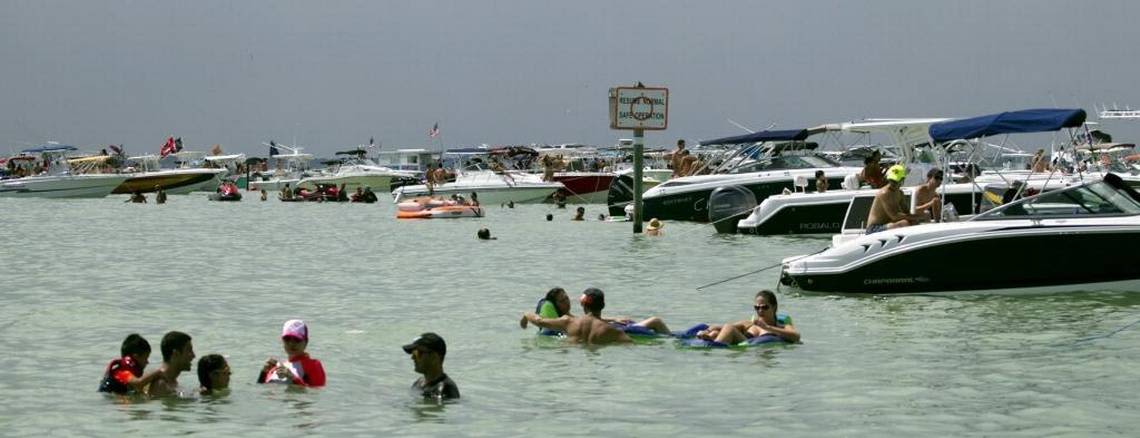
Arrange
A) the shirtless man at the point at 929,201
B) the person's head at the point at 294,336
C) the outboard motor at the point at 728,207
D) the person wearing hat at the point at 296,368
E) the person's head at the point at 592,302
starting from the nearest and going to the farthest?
1. the person's head at the point at 294,336
2. the person wearing hat at the point at 296,368
3. the person's head at the point at 592,302
4. the shirtless man at the point at 929,201
5. the outboard motor at the point at 728,207

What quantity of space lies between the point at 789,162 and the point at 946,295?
63.2 ft

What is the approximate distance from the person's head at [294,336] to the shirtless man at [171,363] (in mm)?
812

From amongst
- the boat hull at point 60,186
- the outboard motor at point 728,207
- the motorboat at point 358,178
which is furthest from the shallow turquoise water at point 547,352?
the motorboat at point 358,178

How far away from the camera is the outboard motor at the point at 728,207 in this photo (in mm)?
33906

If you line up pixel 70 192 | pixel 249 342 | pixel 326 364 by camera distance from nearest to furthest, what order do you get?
pixel 326 364, pixel 249 342, pixel 70 192

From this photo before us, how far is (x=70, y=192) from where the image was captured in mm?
71000

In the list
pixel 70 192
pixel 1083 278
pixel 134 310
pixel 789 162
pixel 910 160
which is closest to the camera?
pixel 1083 278

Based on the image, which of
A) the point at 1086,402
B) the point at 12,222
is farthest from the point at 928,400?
the point at 12,222

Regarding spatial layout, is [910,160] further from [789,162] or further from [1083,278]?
[1083,278]

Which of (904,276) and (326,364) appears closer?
(326,364)

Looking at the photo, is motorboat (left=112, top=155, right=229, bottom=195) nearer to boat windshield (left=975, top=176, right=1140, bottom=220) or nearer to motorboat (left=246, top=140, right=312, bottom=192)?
motorboat (left=246, top=140, right=312, bottom=192)

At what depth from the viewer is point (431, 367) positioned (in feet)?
39.8

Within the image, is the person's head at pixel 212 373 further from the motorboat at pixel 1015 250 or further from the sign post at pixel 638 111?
the sign post at pixel 638 111

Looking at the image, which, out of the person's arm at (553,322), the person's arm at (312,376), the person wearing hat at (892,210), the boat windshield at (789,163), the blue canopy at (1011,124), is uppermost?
the blue canopy at (1011,124)
